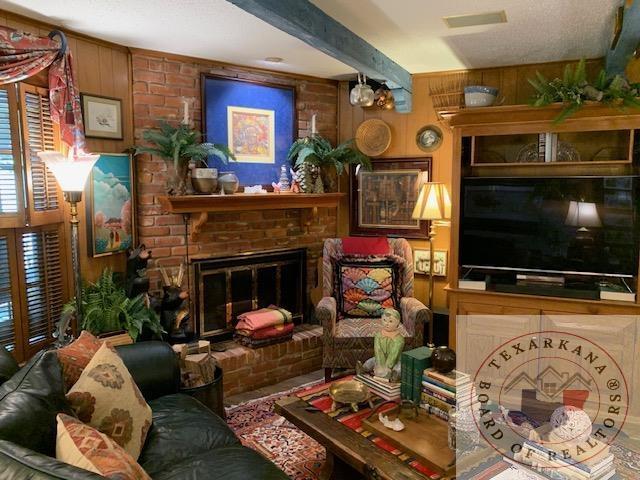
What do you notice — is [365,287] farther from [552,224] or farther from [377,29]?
[377,29]

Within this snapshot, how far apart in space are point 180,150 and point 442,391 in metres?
2.33

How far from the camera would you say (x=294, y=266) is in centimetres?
438

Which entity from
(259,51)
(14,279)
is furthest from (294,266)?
(14,279)

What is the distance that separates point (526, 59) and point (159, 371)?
332 centimetres

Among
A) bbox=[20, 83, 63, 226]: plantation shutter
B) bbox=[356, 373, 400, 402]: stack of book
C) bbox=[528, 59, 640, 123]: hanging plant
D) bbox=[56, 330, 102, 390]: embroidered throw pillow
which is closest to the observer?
bbox=[56, 330, 102, 390]: embroidered throw pillow

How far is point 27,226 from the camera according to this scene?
2.77m

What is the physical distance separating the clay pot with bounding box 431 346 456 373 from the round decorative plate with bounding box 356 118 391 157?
2.56 m

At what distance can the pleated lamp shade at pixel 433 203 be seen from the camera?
12.9 feet

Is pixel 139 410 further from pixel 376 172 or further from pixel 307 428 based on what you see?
pixel 376 172

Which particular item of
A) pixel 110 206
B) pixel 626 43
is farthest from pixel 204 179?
pixel 626 43

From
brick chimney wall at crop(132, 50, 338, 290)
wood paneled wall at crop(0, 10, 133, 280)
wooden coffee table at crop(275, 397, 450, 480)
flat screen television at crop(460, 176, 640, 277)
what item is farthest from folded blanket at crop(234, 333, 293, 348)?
flat screen television at crop(460, 176, 640, 277)

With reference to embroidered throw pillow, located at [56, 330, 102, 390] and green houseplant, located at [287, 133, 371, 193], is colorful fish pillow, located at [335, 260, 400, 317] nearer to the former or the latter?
green houseplant, located at [287, 133, 371, 193]

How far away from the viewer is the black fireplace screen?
3840mm

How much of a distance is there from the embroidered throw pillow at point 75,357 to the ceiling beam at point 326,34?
1.60 m
